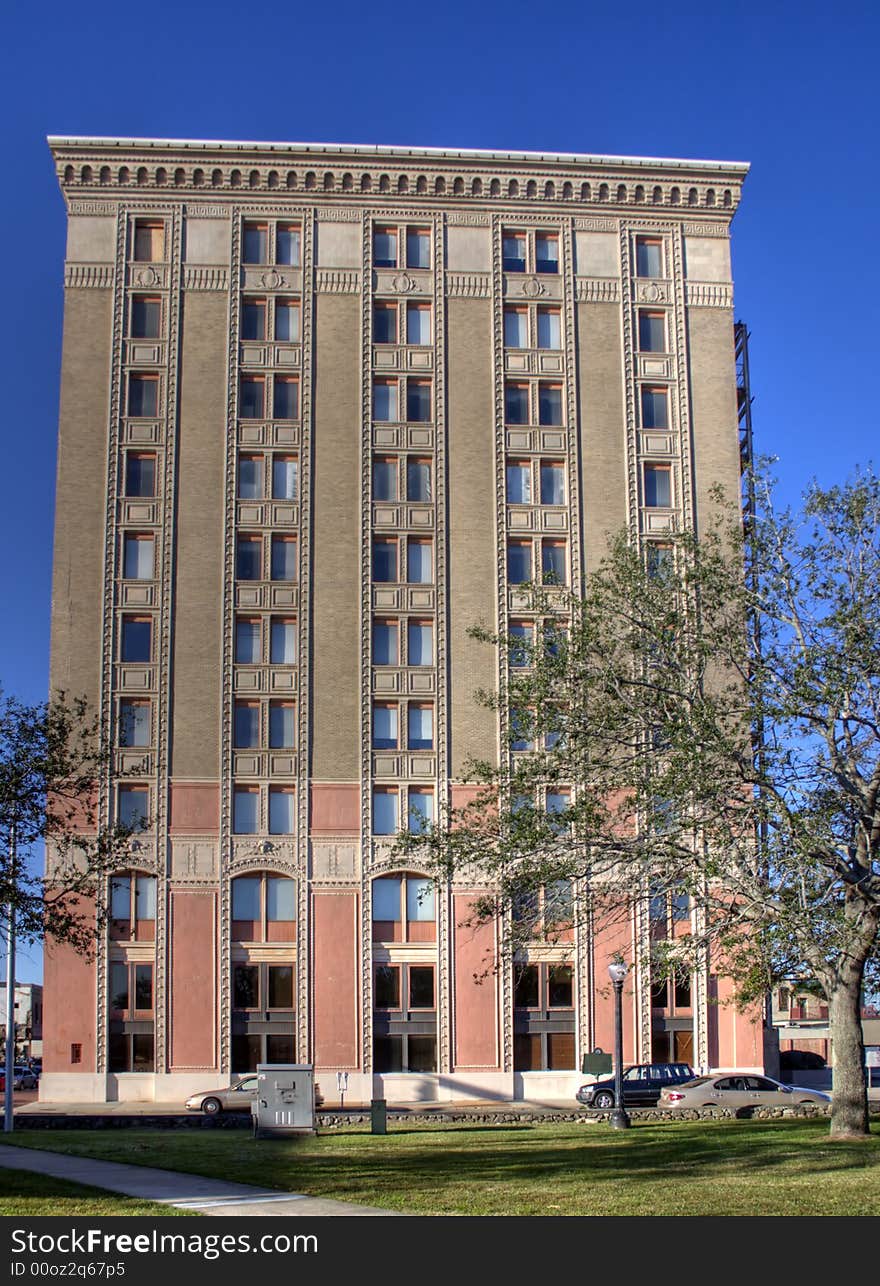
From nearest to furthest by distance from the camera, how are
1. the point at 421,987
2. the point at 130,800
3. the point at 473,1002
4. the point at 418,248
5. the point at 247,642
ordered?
the point at 473,1002
the point at 421,987
the point at 130,800
the point at 247,642
the point at 418,248

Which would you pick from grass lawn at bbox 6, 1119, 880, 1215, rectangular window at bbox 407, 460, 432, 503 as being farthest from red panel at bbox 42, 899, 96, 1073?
grass lawn at bbox 6, 1119, 880, 1215

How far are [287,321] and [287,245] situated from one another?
3239 millimetres

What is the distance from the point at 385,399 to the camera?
197 ft

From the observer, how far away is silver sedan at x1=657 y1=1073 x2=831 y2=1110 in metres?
43.9

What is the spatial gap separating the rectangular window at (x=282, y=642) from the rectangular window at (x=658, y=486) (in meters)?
14.9

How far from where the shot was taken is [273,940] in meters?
55.6

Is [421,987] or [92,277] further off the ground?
[92,277]

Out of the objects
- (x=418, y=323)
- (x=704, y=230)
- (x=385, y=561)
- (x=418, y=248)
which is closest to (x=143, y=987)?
(x=385, y=561)

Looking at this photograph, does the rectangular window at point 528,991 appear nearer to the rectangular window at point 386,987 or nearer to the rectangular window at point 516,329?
the rectangular window at point 386,987

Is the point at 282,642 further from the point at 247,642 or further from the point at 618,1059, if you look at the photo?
the point at 618,1059

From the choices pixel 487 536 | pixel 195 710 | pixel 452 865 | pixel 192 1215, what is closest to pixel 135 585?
pixel 195 710

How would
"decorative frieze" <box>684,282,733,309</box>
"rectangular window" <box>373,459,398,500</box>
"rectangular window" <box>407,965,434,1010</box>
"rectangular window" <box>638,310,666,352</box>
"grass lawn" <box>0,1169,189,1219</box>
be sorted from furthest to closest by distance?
"decorative frieze" <box>684,282,733,309</box> → "rectangular window" <box>638,310,666,352</box> → "rectangular window" <box>373,459,398,500</box> → "rectangular window" <box>407,965,434,1010</box> → "grass lawn" <box>0,1169,189,1219</box>

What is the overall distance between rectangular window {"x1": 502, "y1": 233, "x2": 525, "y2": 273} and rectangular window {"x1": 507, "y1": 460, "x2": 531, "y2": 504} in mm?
8319

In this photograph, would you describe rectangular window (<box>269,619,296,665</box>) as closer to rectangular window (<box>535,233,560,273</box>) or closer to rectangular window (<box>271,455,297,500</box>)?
rectangular window (<box>271,455,297,500</box>)
